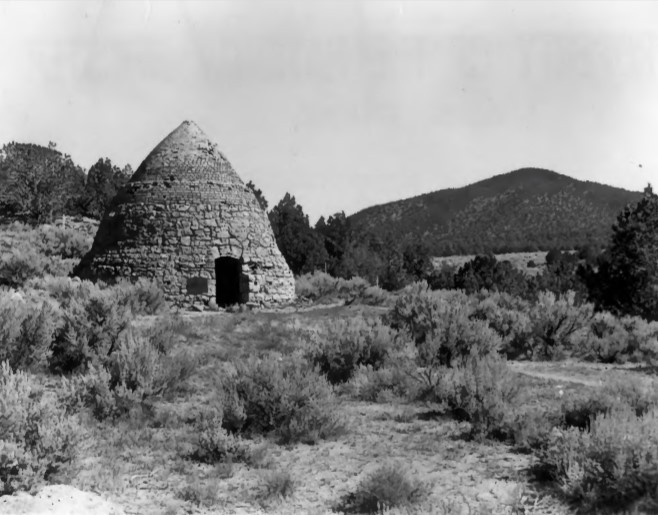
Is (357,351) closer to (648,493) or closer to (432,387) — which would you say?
(432,387)

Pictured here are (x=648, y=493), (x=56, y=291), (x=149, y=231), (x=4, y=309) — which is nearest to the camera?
(x=648, y=493)

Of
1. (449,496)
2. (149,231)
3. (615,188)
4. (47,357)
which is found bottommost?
(449,496)

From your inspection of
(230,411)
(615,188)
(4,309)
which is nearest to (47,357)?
(4,309)

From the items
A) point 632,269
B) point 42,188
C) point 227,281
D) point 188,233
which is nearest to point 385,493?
point 188,233

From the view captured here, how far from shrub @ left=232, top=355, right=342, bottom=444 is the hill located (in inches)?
2758

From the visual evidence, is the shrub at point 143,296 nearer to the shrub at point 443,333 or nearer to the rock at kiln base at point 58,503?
the shrub at point 443,333

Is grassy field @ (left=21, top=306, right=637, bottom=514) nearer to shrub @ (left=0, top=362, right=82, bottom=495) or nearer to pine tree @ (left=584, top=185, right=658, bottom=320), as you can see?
shrub @ (left=0, top=362, right=82, bottom=495)

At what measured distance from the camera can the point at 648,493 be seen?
4871 mm

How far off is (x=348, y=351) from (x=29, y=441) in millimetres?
5496

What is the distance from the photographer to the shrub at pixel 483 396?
267 inches

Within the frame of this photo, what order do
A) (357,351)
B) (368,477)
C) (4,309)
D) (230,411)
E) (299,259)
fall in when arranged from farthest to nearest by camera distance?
(299,259) < (357,351) < (4,309) < (230,411) < (368,477)

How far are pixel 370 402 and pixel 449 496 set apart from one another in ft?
10.9

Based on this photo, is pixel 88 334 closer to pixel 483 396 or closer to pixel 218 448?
pixel 218 448

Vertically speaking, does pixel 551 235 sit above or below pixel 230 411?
above
